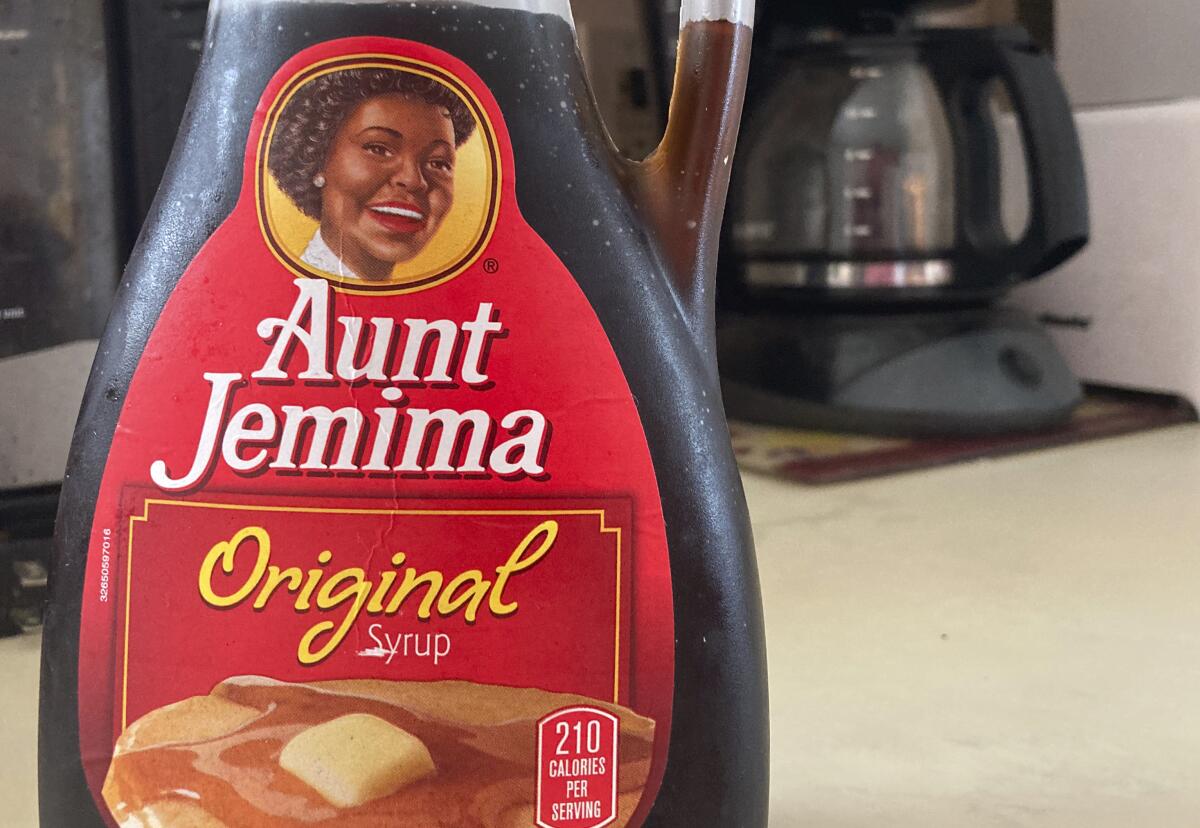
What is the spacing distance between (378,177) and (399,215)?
0.5 inches

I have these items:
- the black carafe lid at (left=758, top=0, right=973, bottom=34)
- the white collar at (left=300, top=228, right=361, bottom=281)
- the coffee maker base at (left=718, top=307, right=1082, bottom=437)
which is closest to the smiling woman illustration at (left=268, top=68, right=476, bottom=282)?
the white collar at (left=300, top=228, right=361, bottom=281)

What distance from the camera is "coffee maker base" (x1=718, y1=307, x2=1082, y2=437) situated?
120 centimetres

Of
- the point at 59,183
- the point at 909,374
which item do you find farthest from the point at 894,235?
the point at 59,183

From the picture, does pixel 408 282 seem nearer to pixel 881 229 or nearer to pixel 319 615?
Result: pixel 319 615

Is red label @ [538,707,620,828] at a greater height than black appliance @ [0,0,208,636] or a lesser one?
lesser

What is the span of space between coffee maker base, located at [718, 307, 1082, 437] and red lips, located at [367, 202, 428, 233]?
90cm

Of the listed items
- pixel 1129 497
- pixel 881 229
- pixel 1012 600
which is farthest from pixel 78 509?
pixel 881 229

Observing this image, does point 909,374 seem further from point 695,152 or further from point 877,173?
point 695,152

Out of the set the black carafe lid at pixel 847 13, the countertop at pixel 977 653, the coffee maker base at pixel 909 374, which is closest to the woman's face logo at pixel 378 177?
the countertop at pixel 977 653

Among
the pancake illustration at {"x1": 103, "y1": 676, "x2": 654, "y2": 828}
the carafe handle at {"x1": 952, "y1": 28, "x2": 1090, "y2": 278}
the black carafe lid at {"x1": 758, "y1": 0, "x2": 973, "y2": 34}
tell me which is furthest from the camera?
the black carafe lid at {"x1": 758, "y1": 0, "x2": 973, "y2": 34}

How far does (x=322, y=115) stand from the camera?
0.35 m

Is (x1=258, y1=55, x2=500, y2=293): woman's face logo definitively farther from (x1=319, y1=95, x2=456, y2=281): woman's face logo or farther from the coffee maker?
the coffee maker

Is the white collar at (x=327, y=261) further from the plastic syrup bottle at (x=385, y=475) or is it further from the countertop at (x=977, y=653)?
the countertop at (x=977, y=653)

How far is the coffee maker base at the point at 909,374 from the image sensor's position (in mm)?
1196
